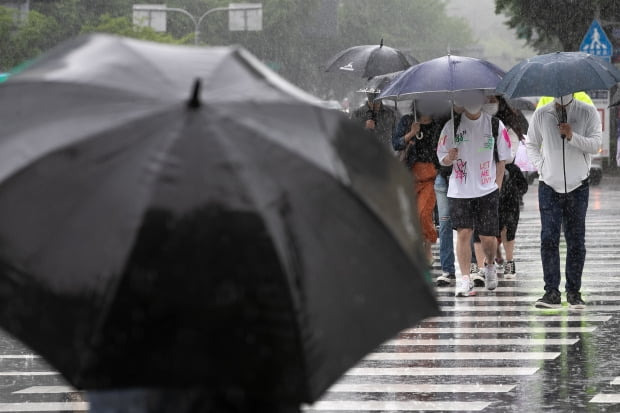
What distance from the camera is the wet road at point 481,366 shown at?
7.28m

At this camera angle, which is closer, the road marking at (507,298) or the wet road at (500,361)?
the wet road at (500,361)

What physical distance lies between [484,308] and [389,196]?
7641 millimetres

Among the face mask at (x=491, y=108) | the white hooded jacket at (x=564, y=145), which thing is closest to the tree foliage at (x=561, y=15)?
the face mask at (x=491, y=108)

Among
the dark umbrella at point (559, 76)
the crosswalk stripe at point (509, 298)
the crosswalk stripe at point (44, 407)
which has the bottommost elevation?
the crosswalk stripe at point (509, 298)

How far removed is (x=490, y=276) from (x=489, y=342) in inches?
116

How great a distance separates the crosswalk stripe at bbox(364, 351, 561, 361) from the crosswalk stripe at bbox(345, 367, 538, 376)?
15.3 inches

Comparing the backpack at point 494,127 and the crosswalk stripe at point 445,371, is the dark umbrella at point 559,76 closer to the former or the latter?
the backpack at point 494,127

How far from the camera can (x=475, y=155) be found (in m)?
11.6

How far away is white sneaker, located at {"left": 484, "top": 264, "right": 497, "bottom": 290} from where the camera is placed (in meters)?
12.3

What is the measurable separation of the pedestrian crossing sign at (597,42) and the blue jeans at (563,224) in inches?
674

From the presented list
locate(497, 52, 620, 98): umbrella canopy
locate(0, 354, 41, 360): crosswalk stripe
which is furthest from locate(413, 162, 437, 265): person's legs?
locate(0, 354, 41, 360): crosswalk stripe

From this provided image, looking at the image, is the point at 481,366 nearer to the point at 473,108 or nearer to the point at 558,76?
the point at 558,76

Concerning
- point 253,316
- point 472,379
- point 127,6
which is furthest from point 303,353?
point 127,6

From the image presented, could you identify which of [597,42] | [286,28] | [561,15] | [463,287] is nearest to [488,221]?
[463,287]
